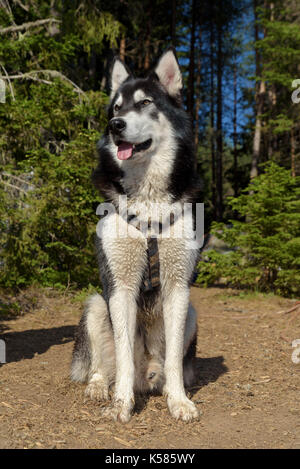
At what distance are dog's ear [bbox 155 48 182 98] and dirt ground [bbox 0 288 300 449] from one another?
2.53m

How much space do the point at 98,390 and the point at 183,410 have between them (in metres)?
0.74

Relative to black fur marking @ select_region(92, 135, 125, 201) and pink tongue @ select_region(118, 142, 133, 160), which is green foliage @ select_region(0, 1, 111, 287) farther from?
pink tongue @ select_region(118, 142, 133, 160)

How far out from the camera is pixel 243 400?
11.8 ft

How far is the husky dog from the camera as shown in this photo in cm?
315

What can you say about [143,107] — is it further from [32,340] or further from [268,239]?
[268,239]

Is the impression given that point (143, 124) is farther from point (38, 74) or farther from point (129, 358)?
point (38, 74)

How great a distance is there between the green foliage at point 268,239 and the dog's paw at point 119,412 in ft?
18.8

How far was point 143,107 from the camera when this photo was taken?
3289 millimetres

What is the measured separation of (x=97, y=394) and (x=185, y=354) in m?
0.83

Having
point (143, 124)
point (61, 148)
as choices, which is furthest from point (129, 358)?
point (61, 148)

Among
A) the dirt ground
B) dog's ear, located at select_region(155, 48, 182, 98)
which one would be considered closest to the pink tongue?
dog's ear, located at select_region(155, 48, 182, 98)

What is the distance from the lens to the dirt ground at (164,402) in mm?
2738

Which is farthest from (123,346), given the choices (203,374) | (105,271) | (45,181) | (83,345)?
(45,181)

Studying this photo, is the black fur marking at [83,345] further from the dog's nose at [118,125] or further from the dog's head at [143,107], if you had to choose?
the dog's nose at [118,125]
